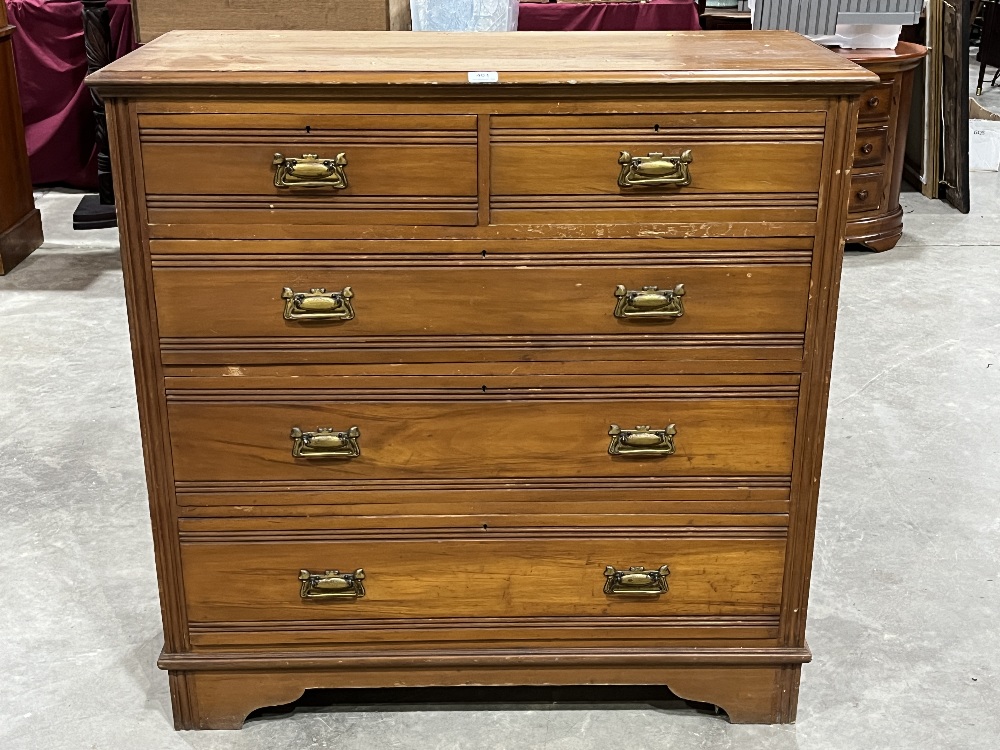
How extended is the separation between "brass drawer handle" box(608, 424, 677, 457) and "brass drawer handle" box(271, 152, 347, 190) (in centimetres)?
75

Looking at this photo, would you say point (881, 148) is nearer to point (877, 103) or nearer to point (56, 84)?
point (877, 103)

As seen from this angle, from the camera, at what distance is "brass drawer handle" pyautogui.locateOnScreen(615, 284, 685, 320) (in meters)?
2.19

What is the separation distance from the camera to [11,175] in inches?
211

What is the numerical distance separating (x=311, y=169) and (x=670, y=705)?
4.74 ft

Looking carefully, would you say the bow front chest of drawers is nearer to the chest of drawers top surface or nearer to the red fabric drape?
the chest of drawers top surface

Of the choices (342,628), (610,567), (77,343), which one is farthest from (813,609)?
(77,343)

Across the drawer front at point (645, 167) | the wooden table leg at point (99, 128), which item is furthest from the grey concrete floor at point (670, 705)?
the drawer front at point (645, 167)

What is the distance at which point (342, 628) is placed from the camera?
243 cm

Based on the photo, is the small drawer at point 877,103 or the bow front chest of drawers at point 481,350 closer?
the bow front chest of drawers at point 481,350

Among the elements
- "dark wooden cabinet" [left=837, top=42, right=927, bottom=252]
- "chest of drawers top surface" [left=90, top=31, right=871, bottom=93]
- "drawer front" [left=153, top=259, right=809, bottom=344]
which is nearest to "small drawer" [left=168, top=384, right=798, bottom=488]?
"drawer front" [left=153, top=259, right=809, bottom=344]

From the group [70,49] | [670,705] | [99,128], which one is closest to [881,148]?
[670,705]

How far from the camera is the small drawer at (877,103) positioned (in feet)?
17.3

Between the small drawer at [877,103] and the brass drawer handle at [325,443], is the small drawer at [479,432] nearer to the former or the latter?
the brass drawer handle at [325,443]

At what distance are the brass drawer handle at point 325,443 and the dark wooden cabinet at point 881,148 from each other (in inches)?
144
